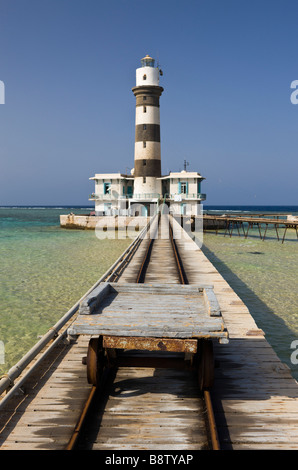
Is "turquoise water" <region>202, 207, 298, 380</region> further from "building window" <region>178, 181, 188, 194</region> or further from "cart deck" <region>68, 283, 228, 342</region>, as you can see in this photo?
"building window" <region>178, 181, 188, 194</region>

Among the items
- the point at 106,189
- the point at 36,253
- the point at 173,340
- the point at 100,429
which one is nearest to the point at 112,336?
the point at 173,340

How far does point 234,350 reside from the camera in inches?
245

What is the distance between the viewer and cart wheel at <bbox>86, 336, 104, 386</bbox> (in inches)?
173

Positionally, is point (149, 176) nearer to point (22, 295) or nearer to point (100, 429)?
point (22, 295)

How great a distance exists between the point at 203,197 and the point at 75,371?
45.3 meters

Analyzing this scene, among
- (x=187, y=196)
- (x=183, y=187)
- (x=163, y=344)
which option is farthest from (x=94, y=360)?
(x=183, y=187)

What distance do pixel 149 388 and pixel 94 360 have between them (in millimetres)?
1047

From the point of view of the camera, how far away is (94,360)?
174 inches

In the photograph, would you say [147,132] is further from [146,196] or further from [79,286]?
[79,286]

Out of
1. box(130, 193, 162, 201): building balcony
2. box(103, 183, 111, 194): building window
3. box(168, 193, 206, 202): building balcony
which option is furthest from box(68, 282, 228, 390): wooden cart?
box(103, 183, 111, 194): building window

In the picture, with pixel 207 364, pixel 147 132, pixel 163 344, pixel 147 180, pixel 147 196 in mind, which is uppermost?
pixel 147 132

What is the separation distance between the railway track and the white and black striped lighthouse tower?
41.9 metres

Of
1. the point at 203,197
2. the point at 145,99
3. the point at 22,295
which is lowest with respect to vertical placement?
the point at 22,295
